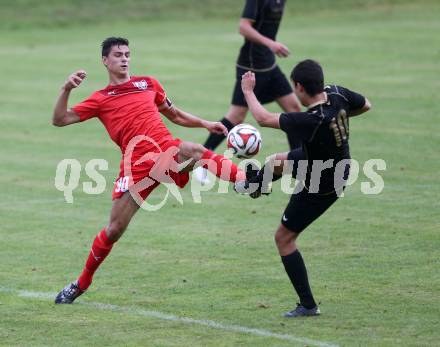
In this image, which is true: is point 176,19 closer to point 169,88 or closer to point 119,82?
point 169,88

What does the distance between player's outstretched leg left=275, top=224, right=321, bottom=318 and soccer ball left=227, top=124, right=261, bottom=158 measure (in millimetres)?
1036

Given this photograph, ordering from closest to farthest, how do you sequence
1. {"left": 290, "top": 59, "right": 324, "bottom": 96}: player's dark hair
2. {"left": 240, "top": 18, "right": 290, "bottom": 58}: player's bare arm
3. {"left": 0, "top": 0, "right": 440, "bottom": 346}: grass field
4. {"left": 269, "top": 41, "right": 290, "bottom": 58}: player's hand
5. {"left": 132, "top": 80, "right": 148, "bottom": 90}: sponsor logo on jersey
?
1. {"left": 290, "top": 59, "right": 324, "bottom": 96}: player's dark hair
2. {"left": 0, "top": 0, "right": 440, "bottom": 346}: grass field
3. {"left": 132, "top": 80, "right": 148, "bottom": 90}: sponsor logo on jersey
4. {"left": 269, "top": 41, "right": 290, "bottom": 58}: player's hand
5. {"left": 240, "top": 18, "right": 290, "bottom": 58}: player's bare arm

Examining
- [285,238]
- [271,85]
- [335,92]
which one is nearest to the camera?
[335,92]

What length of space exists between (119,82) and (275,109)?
10634 mm

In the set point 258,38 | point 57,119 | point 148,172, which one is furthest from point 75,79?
point 258,38

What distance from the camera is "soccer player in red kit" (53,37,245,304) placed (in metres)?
9.28

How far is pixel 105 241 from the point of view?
9.34m

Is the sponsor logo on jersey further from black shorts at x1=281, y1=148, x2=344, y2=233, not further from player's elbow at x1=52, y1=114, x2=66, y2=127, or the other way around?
black shorts at x1=281, y1=148, x2=344, y2=233

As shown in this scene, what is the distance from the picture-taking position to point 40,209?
43.8ft

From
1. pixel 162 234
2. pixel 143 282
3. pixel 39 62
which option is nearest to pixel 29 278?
pixel 143 282

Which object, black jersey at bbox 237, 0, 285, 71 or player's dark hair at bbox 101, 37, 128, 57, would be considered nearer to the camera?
player's dark hair at bbox 101, 37, 128, 57

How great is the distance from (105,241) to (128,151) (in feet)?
2.85

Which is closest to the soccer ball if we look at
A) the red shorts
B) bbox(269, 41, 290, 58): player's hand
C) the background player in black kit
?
the red shorts

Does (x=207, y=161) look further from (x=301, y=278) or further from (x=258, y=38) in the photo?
(x=258, y=38)
